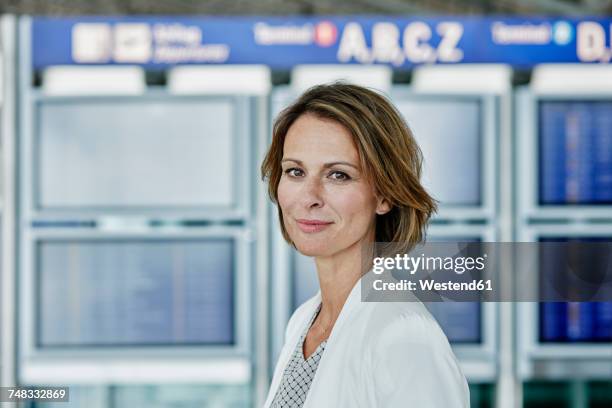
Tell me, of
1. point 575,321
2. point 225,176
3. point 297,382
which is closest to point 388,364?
point 297,382

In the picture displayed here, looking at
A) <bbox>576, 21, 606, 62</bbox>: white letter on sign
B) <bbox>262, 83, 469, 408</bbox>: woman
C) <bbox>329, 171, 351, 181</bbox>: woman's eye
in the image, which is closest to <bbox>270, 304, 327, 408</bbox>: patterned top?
<bbox>262, 83, 469, 408</bbox>: woman

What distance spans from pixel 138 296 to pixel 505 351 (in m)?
1.37

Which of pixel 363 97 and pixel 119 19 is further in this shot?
pixel 119 19

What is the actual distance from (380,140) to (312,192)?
130 mm

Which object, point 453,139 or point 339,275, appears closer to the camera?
point 339,275

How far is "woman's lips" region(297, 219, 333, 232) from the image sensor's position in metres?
1.09

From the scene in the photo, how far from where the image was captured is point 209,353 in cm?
298

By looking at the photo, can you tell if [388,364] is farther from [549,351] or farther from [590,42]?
[590,42]

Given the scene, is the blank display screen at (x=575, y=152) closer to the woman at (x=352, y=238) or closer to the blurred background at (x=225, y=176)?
the blurred background at (x=225, y=176)

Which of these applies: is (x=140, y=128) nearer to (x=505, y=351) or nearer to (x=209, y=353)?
(x=209, y=353)

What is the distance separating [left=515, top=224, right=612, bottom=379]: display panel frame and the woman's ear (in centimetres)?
197

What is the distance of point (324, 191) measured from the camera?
3.56 feet

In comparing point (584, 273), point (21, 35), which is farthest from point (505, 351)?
point (21, 35)

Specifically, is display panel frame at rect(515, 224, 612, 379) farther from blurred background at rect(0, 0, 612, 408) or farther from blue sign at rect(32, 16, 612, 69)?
blue sign at rect(32, 16, 612, 69)
